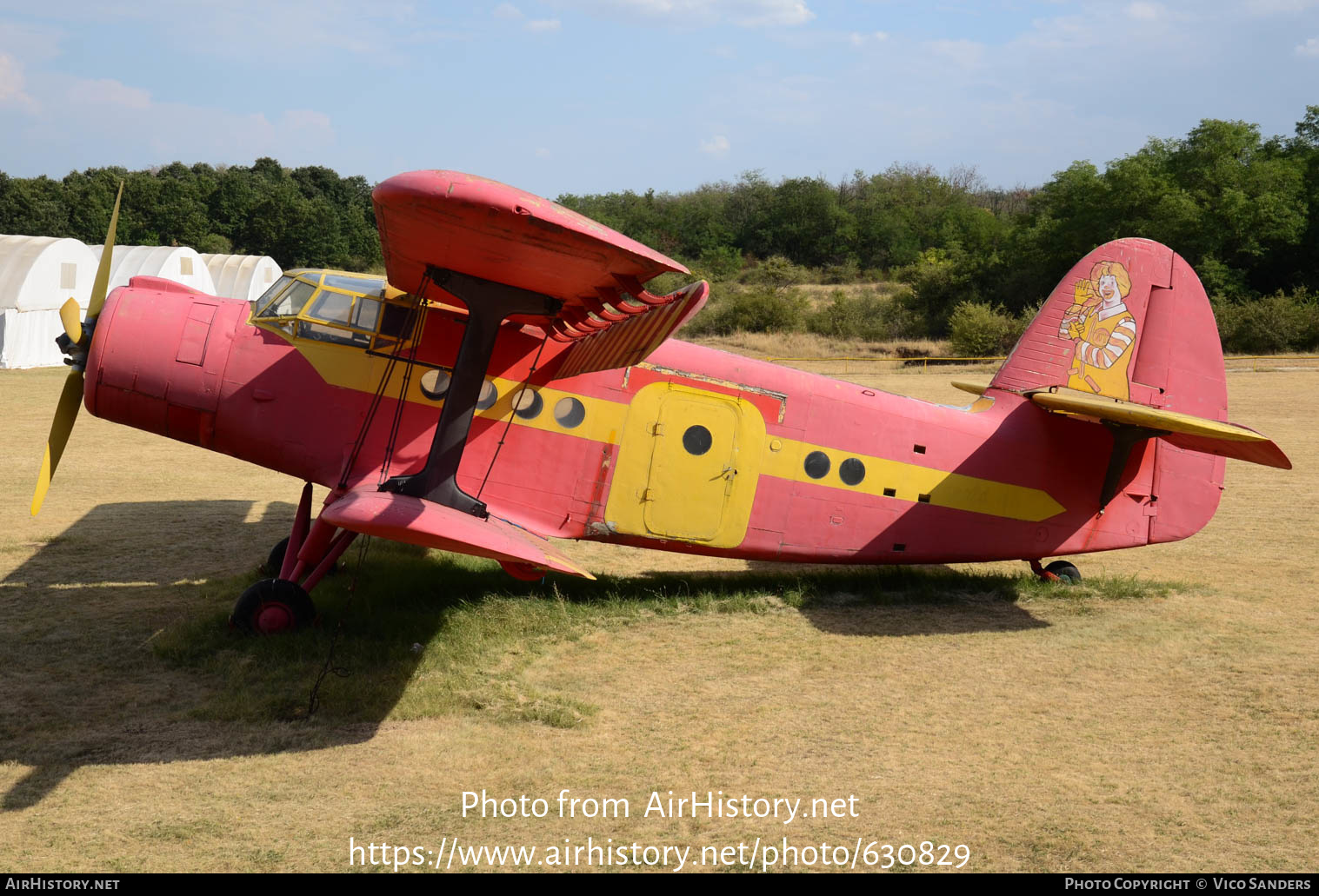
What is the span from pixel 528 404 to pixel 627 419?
2.81 feet

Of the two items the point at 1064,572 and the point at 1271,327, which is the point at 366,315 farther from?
the point at 1271,327

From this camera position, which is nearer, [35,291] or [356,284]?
[356,284]

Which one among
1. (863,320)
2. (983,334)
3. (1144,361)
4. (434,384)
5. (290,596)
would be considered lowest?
(290,596)

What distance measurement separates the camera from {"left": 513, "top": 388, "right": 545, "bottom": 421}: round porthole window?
777 centimetres

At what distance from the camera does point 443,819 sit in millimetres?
4930

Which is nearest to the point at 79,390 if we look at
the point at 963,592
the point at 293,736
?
the point at 293,736

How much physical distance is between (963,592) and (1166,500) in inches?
83.3

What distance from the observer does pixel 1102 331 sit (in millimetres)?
9172

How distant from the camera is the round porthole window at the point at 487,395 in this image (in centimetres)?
766

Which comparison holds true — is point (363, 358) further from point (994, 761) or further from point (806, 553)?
point (994, 761)

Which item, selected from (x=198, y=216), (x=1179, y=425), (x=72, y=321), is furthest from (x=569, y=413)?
(x=198, y=216)

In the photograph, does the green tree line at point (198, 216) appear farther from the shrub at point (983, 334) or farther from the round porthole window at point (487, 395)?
the round porthole window at point (487, 395)

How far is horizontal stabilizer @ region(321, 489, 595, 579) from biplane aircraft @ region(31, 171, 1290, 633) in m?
0.06

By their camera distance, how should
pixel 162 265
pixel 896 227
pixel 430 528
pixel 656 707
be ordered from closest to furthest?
1. pixel 430 528
2. pixel 656 707
3. pixel 162 265
4. pixel 896 227
